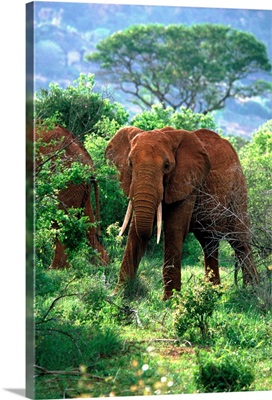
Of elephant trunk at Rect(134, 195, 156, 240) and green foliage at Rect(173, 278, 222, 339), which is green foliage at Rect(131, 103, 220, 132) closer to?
elephant trunk at Rect(134, 195, 156, 240)

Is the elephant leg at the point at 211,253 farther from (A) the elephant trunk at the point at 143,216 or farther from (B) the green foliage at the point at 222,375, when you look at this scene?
(B) the green foliage at the point at 222,375

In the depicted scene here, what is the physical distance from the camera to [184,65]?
17.1m

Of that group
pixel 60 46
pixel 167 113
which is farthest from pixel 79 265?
pixel 60 46

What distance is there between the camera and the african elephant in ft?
36.0

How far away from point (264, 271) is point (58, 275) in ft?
6.82

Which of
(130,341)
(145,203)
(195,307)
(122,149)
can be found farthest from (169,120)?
(130,341)

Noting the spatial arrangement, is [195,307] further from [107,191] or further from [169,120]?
[169,120]

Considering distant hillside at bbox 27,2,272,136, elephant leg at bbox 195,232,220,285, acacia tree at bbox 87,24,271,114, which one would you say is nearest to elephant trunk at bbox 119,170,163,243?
elephant leg at bbox 195,232,220,285

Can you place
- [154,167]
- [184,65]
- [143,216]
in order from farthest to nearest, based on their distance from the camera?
1. [184,65]
2. [154,167]
3. [143,216]

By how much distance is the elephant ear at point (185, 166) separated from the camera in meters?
11.5

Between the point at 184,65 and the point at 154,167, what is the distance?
249 inches
